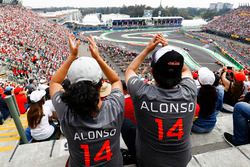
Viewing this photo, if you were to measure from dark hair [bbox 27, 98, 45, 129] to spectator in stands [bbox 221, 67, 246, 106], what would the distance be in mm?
4104

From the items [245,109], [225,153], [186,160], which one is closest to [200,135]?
[225,153]

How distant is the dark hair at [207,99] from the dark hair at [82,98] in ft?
7.19

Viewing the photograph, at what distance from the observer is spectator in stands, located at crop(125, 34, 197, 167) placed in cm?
182

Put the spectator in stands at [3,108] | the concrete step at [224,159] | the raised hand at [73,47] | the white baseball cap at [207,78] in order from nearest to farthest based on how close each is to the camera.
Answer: the raised hand at [73,47]
the concrete step at [224,159]
the white baseball cap at [207,78]
the spectator in stands at [3,108]

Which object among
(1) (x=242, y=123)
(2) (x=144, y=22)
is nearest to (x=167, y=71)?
(1) (x=242, y=123)

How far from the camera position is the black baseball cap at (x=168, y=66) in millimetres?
1781

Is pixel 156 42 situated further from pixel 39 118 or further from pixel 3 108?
pixel 3 108

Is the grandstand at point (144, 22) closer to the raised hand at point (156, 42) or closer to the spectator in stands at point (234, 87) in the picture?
the spectator in stands at point (234, 87)

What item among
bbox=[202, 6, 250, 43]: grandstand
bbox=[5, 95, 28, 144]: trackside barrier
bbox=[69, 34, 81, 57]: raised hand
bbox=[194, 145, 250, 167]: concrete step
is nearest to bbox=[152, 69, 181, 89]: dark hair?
bbox=[69, 34, 81, 57]: raised hand

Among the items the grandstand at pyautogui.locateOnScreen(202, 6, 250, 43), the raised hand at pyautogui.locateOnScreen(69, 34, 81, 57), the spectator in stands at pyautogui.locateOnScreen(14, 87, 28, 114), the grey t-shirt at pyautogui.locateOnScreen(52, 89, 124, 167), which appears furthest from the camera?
the grandstand at pyautogui.locateOnScreen(202, 6, 250, 43)

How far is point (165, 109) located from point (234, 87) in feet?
11.6

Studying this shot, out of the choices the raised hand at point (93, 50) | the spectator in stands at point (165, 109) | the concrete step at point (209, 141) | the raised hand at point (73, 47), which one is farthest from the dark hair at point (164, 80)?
the concrete step at point (209, 141)

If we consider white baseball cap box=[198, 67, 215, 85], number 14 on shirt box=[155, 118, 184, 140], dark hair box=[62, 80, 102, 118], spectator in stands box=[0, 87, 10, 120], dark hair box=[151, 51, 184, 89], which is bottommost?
spectator in stands box=[0, 87, 10, 120]

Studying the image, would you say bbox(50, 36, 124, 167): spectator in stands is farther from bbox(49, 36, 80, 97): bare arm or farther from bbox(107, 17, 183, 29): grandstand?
bbox(107, 17, 183, 29): grandstand
